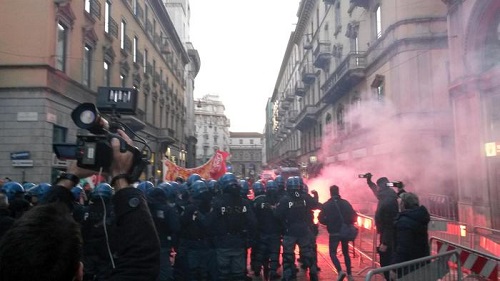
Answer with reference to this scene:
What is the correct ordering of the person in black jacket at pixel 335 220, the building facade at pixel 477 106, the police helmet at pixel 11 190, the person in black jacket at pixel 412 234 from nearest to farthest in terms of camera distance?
the person in black jacket at pixel 412 234 → the police helmet at pixel 11 190 → the person in black jacket at pixel 335 220 → the building facade at pixel 477 106

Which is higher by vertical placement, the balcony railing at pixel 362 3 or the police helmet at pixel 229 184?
the balcony railing at pixel 362 3

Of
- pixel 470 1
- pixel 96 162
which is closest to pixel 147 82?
pixel 470 1

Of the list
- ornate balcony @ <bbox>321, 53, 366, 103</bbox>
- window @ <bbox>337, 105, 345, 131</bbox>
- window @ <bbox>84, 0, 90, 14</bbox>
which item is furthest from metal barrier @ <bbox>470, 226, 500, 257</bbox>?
window @ <bbox>337, 105, 345, 131</bbox>

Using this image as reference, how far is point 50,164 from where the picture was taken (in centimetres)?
1504

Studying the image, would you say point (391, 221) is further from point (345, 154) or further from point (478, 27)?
point (345, 154)

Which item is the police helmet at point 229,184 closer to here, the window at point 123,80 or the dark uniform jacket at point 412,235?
the dark uniform jacket at point 412,235

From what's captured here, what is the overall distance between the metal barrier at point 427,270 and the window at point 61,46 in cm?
1514

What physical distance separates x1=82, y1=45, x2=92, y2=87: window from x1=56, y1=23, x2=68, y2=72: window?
5.65 feet

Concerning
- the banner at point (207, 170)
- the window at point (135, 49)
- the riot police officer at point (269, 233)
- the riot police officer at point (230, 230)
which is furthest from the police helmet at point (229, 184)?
the window at point (135, 49)

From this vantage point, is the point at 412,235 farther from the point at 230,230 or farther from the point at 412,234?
the point at 230,230

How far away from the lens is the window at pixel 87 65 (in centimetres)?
1884

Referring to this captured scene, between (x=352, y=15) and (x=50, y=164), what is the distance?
17546 mm

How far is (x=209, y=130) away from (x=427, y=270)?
350ft

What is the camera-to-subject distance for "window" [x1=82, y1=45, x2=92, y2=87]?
1884 centimetres
